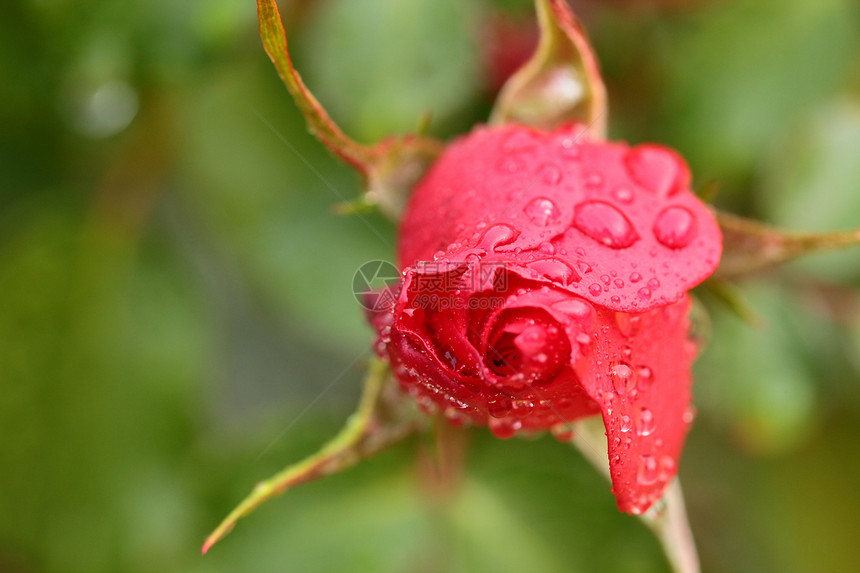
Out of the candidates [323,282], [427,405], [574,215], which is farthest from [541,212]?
[323,282]

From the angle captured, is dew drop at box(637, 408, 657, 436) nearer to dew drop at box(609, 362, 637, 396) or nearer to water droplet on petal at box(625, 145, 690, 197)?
dew drop at box(609, 362, 637, 396)

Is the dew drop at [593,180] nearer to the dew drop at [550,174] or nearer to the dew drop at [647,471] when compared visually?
the dew drop at [550,174]

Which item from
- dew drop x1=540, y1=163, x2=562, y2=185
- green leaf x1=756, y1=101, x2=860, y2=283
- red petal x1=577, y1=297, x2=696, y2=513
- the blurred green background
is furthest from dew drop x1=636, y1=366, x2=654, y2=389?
green leaf x1=756, y1=101, x2=860, y2=283

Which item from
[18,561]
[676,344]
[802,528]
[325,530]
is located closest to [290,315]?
[325,530]

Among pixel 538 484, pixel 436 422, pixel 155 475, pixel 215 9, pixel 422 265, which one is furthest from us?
pixel 155 475

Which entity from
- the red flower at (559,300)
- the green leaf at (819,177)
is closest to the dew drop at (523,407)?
the red flower at (559,300)

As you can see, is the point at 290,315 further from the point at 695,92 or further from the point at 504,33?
the point at 695,92

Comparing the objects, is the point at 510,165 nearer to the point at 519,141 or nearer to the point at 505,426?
the point at 519,141

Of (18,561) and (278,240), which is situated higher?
(278,240)
